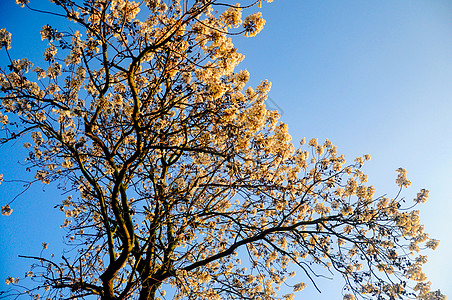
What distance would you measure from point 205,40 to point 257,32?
3.62ft

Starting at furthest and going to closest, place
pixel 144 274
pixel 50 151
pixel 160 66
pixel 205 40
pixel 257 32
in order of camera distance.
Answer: pixel 50 151 → pixel 144 274 → pixel 160 66 → pixel 205 40 → pixel 257 32

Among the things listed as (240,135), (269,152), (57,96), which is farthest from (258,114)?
(57,96)

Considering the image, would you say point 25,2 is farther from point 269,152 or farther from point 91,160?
point 269,152

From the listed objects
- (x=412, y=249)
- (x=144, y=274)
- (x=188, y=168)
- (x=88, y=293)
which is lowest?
(x=412, y=249)

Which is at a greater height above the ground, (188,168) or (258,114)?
(188,168)

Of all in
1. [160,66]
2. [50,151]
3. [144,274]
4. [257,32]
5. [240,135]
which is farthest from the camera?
[50,151]

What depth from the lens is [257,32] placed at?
4805mm

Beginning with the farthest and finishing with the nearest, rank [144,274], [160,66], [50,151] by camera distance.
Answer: [50,151] < [144,274] < [160,66]

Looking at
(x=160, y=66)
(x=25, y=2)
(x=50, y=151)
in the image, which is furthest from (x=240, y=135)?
(x=50, y=151)

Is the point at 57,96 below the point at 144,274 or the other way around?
the other way around

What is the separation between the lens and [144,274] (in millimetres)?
7117

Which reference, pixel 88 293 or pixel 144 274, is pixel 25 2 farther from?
pixel 144 274

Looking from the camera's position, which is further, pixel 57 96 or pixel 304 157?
pixel 304 157

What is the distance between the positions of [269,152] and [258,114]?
3.48ft
